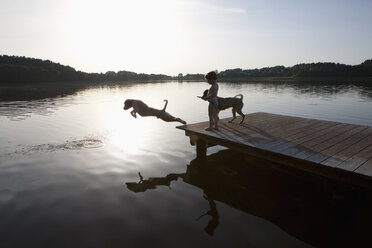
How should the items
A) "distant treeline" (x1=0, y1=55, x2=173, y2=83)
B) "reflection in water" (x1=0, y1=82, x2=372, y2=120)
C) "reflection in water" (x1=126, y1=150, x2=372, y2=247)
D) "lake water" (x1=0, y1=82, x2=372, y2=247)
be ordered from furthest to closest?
1. "distant treeline" (x1=0, y1=55, x2=173, y2=83)
2. "reflection in water" (x1=0, y1=82, x2=372, y2=120)
3. "reflection in water" (x1=126, y1=150, x2=372, y2=247)
4. "lake water" (x1=0, y1=82, x2=372, y2=247)

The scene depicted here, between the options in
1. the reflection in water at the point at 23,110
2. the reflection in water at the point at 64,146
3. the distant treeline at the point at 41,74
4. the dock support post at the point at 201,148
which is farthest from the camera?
the distant treeline at the point at 41,74

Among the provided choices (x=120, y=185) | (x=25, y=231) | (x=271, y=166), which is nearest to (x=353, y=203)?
(x=271, y=166)

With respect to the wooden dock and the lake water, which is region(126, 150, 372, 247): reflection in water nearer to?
the lake water

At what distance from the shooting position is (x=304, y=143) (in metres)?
7.84

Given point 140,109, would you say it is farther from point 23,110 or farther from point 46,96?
point 46,96

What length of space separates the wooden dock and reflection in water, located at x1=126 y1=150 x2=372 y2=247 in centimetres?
91

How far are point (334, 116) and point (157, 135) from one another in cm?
1690

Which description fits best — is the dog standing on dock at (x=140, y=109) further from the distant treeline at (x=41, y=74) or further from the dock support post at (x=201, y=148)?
the distant treeline at (x=41, y=74)

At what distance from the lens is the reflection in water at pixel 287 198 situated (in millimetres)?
5746

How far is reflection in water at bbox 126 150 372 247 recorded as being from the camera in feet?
18.9

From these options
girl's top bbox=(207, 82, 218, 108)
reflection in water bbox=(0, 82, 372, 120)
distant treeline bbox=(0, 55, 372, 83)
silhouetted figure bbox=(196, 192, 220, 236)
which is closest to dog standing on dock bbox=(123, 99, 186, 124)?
girl's top bbox=(207, 82, 218, 108)

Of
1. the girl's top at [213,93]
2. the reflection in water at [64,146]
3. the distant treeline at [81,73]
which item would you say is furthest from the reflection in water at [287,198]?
the distant treeline at [81,73]

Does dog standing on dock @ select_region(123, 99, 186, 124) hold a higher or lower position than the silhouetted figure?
higher

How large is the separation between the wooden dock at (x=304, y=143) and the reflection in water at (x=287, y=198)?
91 cm
